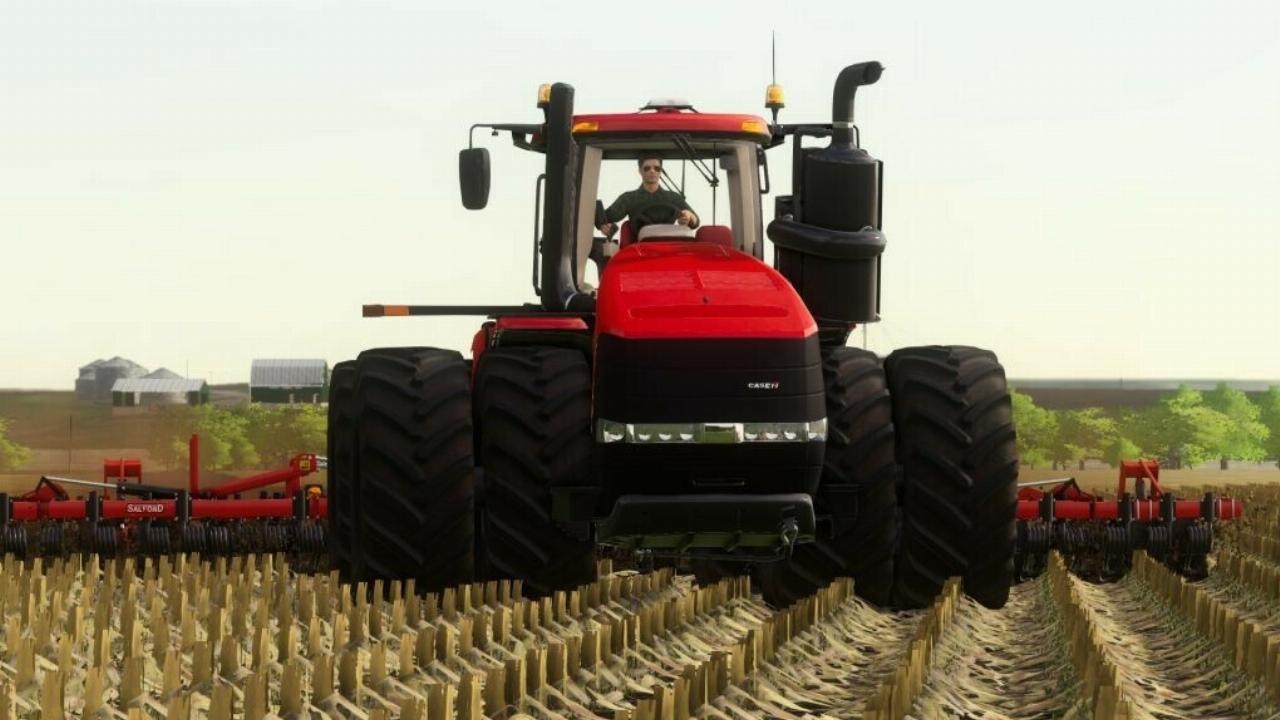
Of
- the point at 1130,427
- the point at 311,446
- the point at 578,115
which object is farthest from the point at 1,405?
the point at 578,115

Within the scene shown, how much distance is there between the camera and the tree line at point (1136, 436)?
92750mm

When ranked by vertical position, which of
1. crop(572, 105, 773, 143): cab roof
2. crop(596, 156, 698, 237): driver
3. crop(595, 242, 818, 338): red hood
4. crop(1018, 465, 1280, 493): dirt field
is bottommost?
crop(1018, 465, 1280, 493): dirt field

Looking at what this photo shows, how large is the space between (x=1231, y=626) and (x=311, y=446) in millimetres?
73889

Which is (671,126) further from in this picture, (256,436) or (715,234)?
(256,436)

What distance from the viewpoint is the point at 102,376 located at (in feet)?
497

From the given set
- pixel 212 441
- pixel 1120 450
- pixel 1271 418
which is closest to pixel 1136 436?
pixel 1120 450

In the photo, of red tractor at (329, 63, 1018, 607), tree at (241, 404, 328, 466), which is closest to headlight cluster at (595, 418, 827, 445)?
red tractor at (329, 63, 1018, 607)

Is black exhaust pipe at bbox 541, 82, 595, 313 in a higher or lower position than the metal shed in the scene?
higher

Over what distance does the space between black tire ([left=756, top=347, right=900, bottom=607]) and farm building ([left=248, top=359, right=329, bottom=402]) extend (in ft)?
335

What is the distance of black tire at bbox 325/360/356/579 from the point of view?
10.1 m

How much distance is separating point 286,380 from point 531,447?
108 meters

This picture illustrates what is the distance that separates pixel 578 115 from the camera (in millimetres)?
10641

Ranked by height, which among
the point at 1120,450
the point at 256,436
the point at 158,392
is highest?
the point at 158,392

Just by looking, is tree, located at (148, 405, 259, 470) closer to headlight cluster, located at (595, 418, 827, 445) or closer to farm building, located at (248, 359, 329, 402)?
farm building, located at (248, 359, 329, 402)
